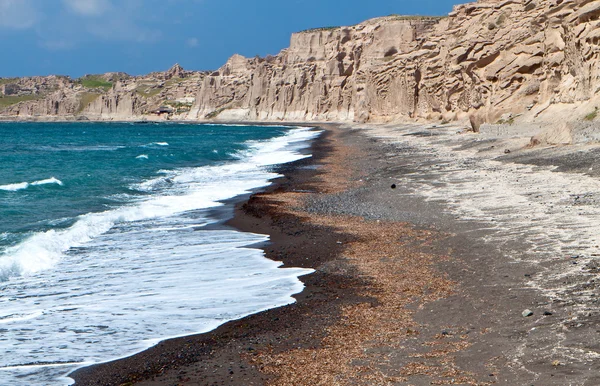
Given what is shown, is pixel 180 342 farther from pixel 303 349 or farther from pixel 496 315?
pixel 496 315

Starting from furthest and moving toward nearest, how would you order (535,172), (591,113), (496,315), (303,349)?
1. (591,113)
2. (535,172)
3. (496,315)
4. (303,349)

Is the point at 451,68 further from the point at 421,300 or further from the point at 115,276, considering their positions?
the point at 421,300

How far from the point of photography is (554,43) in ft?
128

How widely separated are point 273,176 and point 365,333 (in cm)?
2309

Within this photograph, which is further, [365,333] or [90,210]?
[90,210]

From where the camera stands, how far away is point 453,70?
60.1 meters

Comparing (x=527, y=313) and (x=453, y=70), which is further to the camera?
(x=453, y=70)

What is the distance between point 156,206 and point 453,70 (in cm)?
4415

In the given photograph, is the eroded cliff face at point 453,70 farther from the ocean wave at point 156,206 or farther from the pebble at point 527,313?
the pebble at point 527,313

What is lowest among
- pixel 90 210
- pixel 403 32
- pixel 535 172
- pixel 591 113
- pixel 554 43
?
pixel 90 210

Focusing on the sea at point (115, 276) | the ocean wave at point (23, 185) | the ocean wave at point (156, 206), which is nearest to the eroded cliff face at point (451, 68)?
the ocean wave at point (156, 206)

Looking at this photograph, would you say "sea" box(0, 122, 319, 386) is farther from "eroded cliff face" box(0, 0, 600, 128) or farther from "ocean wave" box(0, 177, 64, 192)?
"eroded cliff face" box(0, 0, 600, 128)

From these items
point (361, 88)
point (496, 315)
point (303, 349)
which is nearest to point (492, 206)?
point (496, 315)

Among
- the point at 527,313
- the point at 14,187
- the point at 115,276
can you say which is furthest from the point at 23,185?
the point at 527,313
